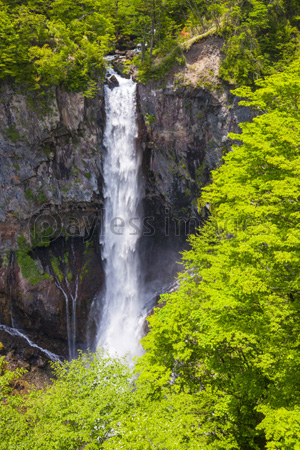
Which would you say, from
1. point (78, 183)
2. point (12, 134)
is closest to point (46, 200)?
point (78, 183)

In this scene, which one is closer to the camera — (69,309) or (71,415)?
(71,415)

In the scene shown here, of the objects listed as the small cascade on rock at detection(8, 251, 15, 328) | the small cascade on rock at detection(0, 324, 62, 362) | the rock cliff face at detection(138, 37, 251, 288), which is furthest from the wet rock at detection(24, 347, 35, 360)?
the rock cliff face at detection(138, 37, 251, 288)

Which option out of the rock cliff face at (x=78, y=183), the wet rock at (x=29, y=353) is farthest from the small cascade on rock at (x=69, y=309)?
the wet rock at (x=29, y=353)

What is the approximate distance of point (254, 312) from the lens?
7.37 m

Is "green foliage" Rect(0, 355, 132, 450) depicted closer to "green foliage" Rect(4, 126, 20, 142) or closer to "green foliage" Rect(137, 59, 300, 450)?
"green foliage" Rect(137, 59, 300, 450)

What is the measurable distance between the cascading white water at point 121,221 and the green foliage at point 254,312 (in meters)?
13.1

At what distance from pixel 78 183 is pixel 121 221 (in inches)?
180

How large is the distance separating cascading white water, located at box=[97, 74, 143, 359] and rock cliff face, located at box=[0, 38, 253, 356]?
75 cm

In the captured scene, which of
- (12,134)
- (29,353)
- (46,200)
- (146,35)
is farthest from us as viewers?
(146,35)

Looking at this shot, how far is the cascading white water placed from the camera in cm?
2300

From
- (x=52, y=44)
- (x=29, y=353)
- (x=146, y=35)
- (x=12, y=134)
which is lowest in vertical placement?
(x=29, y=353)

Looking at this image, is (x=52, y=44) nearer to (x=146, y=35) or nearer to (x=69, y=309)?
(x=146, y=35)

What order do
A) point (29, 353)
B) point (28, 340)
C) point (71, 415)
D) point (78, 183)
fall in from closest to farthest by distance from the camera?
1. point (71, 415)
2. point (29, 353)
3. point (28, 340)
4. point (78, 183)

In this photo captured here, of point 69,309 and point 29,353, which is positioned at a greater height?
point 69,309
